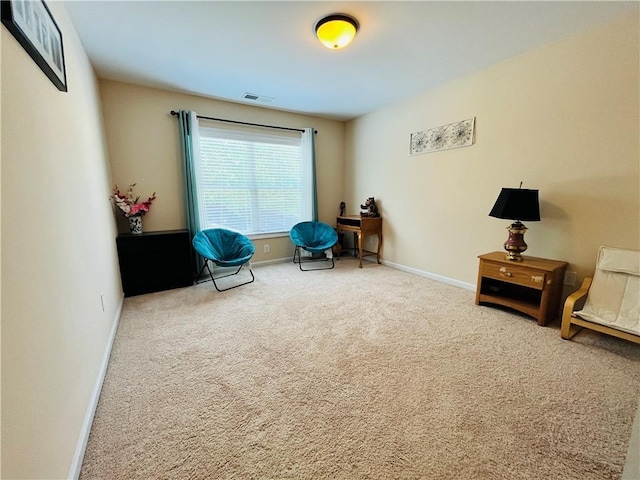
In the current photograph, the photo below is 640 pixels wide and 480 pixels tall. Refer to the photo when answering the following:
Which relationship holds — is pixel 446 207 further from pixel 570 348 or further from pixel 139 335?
pixel 139 335

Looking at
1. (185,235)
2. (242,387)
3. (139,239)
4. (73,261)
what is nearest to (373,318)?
(242,387)

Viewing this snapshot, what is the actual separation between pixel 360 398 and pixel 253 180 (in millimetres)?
3443

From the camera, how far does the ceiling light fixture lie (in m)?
2.01

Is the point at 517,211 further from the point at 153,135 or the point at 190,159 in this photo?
the point at 153,135

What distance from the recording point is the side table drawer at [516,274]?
7.49 ft

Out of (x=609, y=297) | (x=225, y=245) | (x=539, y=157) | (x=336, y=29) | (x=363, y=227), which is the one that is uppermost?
(x=336, y=29)

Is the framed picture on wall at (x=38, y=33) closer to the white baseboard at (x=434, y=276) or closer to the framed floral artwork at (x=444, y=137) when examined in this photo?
the framed floral artwork at (x=444, y=137)

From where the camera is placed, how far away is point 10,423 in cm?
76

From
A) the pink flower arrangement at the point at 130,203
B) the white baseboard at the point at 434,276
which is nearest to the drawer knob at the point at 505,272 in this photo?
the white baseboard at the point at 434,276

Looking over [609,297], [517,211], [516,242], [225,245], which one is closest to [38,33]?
[225,245]

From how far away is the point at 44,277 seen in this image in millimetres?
1075

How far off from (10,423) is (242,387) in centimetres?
102

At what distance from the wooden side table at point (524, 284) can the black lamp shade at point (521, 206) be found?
1.39ft

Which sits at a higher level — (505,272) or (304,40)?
(304,40)
